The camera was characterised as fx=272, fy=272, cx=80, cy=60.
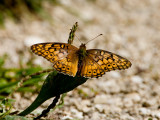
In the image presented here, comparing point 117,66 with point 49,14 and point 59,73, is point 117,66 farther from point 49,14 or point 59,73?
point 49,14

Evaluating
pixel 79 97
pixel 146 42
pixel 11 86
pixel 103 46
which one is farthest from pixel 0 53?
pixel 146 42

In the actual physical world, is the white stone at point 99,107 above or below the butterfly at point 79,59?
below

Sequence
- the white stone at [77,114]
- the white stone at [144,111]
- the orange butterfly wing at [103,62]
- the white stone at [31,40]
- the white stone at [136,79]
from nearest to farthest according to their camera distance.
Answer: the orange butterfly wing at [103,62] → the white stone at [77,114] → the white stone at [144,111] → the white stone at [136,79] → the white stone at [31,40]

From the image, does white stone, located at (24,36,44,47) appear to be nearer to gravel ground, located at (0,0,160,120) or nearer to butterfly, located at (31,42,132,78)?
gravel ground, located at (0,0,160,120)

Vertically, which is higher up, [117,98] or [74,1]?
[74,1]

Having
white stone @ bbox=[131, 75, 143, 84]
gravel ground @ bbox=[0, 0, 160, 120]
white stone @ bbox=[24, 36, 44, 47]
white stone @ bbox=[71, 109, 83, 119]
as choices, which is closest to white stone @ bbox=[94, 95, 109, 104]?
gravel ground @ bbox=[0, 0, 160, 120]

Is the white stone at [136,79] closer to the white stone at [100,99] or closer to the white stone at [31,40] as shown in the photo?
the white stone at [100,99]

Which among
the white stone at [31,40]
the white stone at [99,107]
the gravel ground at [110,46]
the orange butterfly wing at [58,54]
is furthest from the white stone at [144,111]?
the white stone at [31,40]
